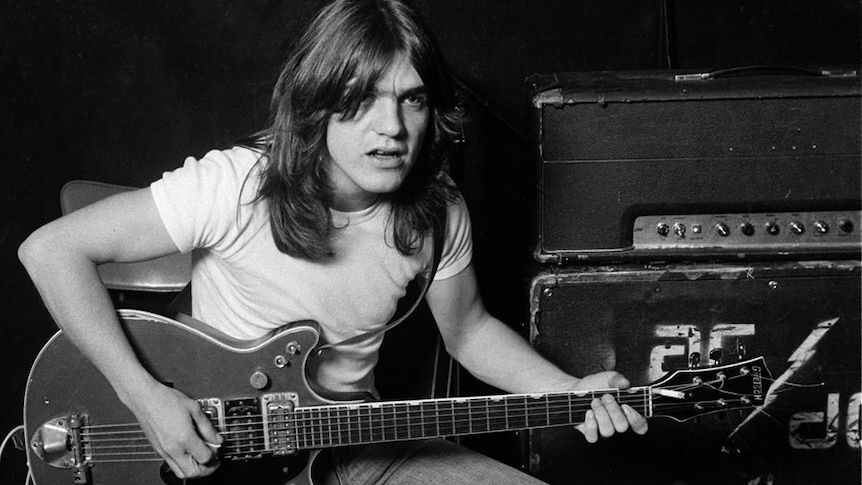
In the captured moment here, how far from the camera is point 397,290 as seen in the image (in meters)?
1.45

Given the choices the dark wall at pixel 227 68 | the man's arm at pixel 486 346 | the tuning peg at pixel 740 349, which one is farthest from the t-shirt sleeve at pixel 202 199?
the tuning peg at pixel 740 349

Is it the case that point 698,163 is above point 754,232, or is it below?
above

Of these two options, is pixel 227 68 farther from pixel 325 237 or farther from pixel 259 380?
pixel 259 380

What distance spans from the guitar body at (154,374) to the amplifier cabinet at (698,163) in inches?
19.8

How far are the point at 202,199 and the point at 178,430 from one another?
13.2 inches

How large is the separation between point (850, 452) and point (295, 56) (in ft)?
4.03

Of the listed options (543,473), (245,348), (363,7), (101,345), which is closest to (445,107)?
(363,7)

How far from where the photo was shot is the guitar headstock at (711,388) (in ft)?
4.41

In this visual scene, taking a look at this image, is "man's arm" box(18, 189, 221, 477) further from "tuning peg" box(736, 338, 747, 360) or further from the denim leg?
"tuning peg" box(736, 338, 747, 360)

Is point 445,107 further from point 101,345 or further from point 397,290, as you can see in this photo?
point 101,345

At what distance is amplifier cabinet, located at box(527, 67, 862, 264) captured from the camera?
1.50 meters

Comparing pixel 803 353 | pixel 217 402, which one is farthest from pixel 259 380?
pixel 803 353

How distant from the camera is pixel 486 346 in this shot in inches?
60.7

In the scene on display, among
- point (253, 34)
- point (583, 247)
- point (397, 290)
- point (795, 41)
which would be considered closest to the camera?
point (397, 290)
